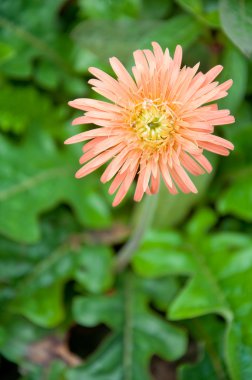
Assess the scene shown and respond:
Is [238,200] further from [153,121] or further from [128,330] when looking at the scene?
[153,121]

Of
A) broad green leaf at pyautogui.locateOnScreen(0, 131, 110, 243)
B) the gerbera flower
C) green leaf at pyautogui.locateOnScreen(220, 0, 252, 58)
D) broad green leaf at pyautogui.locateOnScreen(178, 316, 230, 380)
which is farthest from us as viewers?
broad green leaf at pyautogui.locateOnScreen(0, 131, 110, 243)

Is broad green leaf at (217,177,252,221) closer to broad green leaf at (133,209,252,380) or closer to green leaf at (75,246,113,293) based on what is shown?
broad green leaf at (133,209,252,380)

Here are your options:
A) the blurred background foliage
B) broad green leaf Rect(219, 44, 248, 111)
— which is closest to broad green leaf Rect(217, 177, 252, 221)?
the blurred background foliage

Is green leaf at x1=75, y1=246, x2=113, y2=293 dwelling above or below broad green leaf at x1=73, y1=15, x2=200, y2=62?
below

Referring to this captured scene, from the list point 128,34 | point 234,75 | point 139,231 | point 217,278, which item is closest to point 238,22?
point 234,75

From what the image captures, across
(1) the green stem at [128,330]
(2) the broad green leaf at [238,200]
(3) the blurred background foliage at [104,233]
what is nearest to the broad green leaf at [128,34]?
(3) the blurred background foliage at [104,233]

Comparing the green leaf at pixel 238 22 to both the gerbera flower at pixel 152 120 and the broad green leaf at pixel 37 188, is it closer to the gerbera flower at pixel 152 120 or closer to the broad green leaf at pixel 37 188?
the gerbera flower at pixel 152 120

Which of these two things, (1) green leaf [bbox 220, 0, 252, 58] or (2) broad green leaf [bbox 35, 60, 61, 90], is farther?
(2) broad green leaf [bbox 35, 60, 61, 90]
